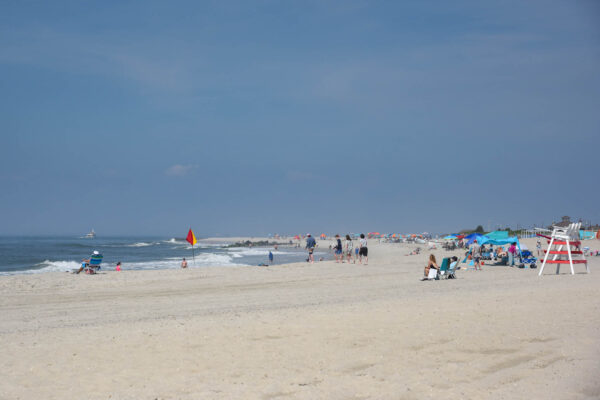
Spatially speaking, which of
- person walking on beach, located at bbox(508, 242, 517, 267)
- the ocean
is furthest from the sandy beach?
the ocean

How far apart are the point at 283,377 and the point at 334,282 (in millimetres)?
11025

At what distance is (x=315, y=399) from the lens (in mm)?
5023

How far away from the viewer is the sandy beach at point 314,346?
209 inches

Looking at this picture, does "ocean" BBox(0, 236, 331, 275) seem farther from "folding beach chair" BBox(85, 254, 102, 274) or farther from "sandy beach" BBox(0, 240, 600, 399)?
"sandy beach" BBox(0, 240, 600, 399)

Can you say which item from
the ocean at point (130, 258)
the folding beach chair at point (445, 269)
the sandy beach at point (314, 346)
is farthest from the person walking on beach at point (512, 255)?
the ocean at point (130, 258)

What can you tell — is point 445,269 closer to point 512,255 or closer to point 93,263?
point 512,255

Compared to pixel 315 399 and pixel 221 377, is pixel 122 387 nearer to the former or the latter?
pixel 221 377

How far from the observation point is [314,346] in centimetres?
697

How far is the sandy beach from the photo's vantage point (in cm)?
531

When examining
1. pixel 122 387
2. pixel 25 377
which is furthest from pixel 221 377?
pixel 25 377

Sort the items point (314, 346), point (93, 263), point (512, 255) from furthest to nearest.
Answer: point (512, 255) < point (93, 263) < point (314, 346)

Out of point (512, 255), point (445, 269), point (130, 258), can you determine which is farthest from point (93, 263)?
point (130, 258)

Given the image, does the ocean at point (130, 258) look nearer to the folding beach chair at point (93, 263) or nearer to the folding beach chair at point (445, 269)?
the folding beach chair at point (93, 263)

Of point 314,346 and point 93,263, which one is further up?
point 93,263
